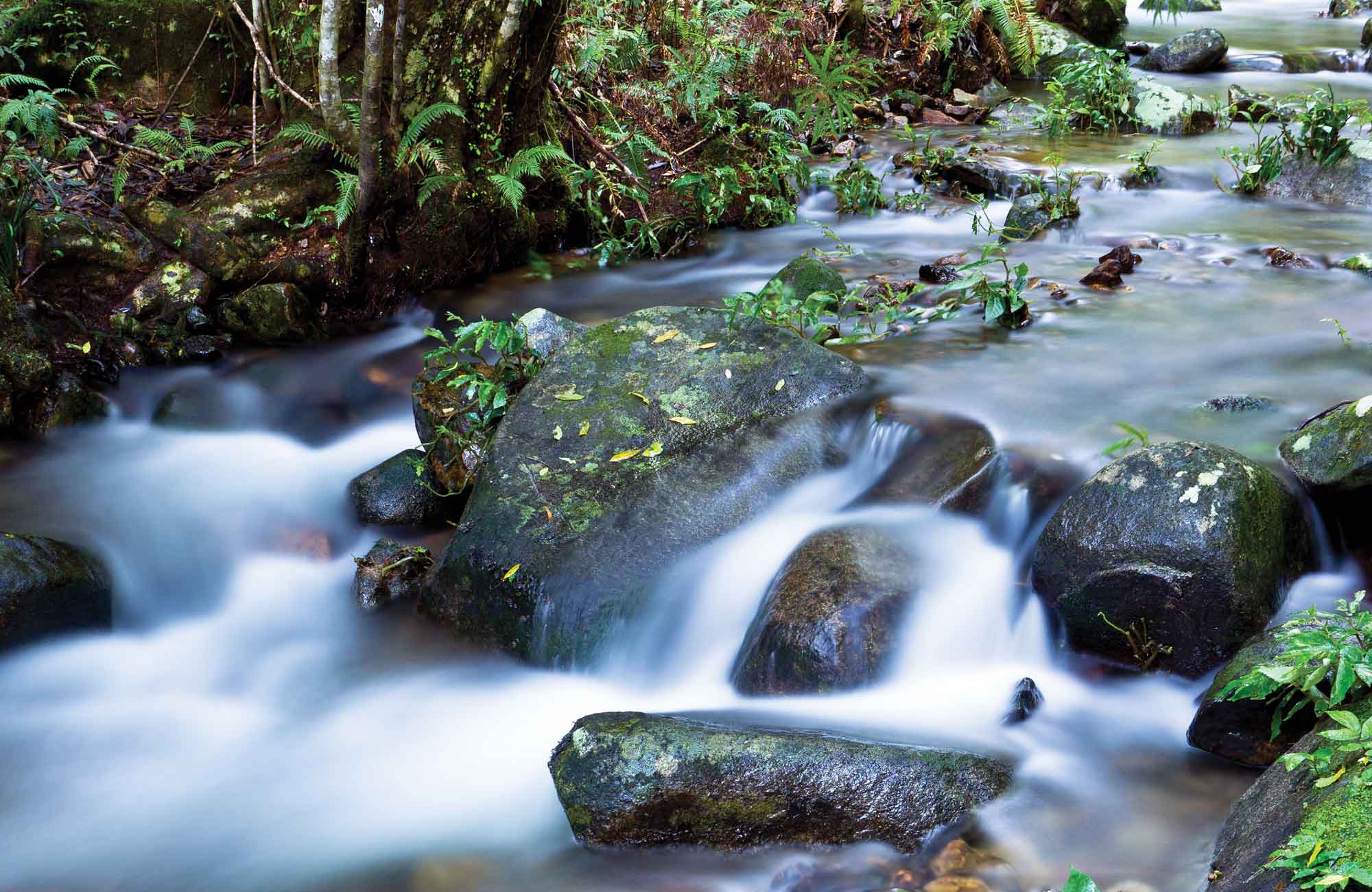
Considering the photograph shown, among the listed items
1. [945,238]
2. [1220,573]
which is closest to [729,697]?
[1220,573]

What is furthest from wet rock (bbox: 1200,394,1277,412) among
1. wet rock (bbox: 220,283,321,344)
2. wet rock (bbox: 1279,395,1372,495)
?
wet rock (bbox: 220,283,321,344)

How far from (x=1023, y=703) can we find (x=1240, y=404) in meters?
2.05

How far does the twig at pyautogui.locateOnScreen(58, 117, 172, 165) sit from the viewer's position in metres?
6.79

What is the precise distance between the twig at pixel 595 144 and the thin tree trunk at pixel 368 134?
1500 millimetres

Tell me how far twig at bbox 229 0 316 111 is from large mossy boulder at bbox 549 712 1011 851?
202 inches

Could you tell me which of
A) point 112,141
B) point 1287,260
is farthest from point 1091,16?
point 112,141

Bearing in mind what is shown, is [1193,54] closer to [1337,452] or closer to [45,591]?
[1337,452]

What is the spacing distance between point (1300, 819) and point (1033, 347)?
11.9 ft

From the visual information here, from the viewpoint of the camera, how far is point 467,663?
4293 mm

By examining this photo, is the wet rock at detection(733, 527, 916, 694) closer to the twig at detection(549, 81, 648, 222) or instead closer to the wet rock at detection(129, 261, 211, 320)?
the wet rock at detection(129, 261, 211, 320)

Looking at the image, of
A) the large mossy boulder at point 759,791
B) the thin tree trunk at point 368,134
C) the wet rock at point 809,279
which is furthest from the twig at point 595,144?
the large mossy boulder at point 759,791

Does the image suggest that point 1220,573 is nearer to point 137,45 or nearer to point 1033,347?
point 1033,347

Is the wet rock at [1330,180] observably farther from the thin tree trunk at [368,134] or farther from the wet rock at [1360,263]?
the thin tree trunk at [368,134]

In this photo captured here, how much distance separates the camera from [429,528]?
5.11 metres
